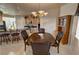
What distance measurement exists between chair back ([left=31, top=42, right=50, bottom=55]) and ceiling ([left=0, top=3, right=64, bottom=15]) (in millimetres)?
561

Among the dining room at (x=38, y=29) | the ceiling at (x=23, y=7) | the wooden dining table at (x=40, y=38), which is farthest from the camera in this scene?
the wooden dining table at (x=40, y=38)

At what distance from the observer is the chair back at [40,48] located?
1.70 meters

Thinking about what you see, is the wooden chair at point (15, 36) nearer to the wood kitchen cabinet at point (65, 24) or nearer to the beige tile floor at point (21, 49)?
the beige tile floor at point (21, 49)

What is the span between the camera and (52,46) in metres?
1.81

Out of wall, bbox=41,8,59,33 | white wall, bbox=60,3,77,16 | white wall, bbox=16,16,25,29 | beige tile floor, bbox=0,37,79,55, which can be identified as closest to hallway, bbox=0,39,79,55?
beige tile floor, bbox=0,37,79,55

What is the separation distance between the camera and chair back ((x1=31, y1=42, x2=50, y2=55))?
1.70 metres

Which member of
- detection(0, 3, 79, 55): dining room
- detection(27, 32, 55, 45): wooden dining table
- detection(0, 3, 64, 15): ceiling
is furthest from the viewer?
detection(27, 32, 55, 45): wooden dining table

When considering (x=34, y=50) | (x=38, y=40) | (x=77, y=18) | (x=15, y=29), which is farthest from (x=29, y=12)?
(x=77, y=18)

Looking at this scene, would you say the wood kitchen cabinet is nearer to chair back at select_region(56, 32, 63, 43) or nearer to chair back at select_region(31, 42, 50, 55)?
chair back at select_region(56, 32, 63, 43)

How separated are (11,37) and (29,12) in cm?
52

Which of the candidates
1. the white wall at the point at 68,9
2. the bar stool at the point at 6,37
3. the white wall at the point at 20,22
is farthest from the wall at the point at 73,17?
the bar stool at the point at 6,37

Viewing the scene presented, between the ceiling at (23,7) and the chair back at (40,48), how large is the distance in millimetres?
561

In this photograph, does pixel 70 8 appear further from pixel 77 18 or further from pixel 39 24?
pixel 39 24

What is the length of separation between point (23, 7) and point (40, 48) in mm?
733
